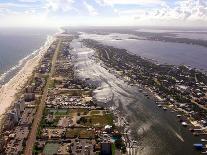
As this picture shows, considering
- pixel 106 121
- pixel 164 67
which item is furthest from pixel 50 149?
pixel 164 67

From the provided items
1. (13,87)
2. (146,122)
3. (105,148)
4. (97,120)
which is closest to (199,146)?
(146,122)

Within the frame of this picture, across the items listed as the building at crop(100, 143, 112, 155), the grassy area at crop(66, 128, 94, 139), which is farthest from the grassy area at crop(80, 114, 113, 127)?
the building at crop(100, 143, 112, 155)

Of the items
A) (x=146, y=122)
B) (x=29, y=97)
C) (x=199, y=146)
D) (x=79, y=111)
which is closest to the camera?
(x=199, y=146)

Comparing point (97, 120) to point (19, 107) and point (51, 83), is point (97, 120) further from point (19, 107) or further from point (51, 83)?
point (51, 83)

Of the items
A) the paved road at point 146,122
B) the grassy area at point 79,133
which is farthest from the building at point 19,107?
the paved road at point 146,122

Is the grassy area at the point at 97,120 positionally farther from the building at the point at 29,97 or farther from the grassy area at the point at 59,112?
the building at the point at 29,97

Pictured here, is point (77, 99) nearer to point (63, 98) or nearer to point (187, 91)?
point (63, 98)
